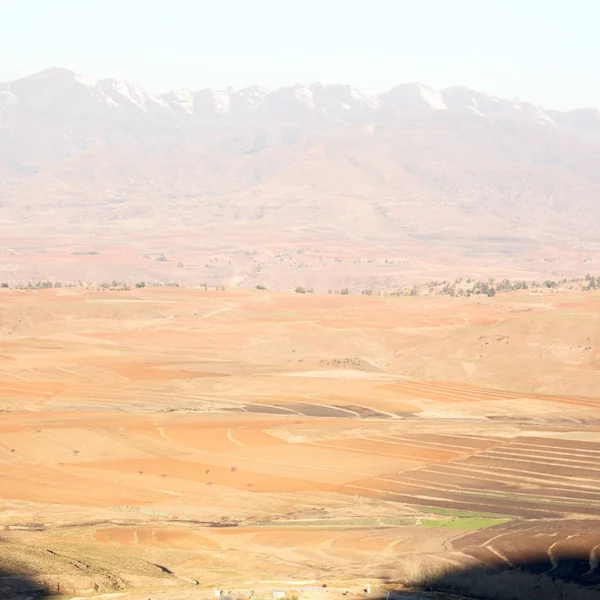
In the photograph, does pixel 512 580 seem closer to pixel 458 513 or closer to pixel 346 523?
pixel 346 523

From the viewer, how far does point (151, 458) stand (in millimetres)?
34938

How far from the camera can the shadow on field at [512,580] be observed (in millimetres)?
18625

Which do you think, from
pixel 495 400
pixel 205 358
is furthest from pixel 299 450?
pixel 205 358

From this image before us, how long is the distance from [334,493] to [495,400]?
21.6 metres

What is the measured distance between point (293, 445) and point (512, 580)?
18471 mm

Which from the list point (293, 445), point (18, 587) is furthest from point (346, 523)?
point (293, 445)

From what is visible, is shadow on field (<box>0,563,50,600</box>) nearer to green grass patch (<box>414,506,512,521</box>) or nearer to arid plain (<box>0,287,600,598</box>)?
arid plain (<box>0,287,600,598</box>)

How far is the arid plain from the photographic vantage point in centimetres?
2225

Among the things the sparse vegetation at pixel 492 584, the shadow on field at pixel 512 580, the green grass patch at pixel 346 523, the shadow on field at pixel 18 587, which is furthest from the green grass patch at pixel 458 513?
the shadow on field at pixel 18 587

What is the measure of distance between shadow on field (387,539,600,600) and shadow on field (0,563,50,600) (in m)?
5.57

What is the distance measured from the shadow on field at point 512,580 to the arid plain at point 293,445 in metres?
0.29

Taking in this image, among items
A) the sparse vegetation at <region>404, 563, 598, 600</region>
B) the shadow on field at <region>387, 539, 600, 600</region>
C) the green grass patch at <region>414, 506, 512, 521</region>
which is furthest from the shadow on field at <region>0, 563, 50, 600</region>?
the green grass patch at <region>414, 506, 512, 521</region>

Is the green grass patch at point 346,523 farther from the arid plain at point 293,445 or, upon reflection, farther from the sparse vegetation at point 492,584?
the sparse vegetation at point 492,584

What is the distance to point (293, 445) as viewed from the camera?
37531 millimetres
